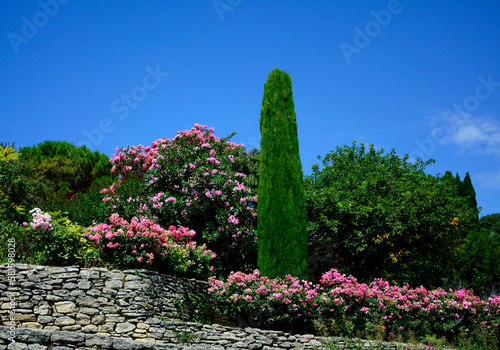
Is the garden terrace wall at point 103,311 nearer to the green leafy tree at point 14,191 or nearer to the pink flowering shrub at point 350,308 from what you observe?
the pink flowering shrub at point 350,308

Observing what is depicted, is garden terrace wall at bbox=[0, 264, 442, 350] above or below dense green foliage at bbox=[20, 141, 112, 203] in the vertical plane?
below

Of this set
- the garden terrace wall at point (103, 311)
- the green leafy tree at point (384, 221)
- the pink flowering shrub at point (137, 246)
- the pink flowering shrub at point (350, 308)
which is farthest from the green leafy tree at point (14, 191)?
the green leafy tree at point (384, 221)

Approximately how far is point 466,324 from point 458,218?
459 cm

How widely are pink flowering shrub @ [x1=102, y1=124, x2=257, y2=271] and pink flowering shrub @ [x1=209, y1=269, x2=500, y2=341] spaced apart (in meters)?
2.03

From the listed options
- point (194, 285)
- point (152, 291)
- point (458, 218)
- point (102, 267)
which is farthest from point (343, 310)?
point (458, 218)

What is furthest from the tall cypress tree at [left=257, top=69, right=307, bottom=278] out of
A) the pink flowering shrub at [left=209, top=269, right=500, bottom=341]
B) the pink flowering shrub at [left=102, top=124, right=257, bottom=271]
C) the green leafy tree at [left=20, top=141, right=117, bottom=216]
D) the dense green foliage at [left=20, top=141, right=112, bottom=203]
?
the dense green foliage at [left=20, top=141, right=112, bottom=203]

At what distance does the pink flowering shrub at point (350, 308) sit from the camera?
952 cm

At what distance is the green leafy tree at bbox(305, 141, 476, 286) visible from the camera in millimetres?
13500

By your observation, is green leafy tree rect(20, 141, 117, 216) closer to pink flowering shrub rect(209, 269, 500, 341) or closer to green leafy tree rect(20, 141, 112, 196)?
green leafy tree rect(20, 141, 112, 196)

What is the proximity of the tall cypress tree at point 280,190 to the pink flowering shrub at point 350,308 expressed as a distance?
644mm

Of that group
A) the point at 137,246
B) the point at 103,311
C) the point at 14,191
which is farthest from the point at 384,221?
the point at 14,191

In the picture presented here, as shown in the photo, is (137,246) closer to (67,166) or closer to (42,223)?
(42,223)

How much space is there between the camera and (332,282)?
34.0 feet

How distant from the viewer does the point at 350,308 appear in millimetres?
9984
